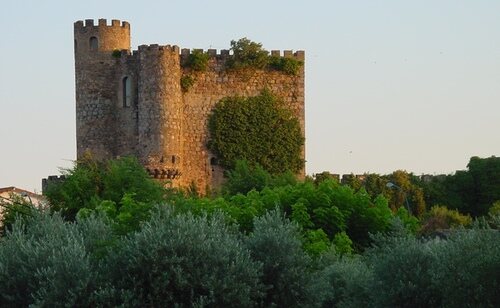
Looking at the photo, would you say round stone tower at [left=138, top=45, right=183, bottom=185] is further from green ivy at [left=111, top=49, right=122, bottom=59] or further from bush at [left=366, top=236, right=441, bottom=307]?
bush at [left=366, top=236, right=441, bottom=307]

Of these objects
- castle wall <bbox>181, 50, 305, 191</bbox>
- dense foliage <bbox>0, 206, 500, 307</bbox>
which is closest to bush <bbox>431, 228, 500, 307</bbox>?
dense foliage <bbox>0, 206, 500, 307</bbox>

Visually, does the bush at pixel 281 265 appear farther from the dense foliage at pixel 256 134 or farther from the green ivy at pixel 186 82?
the green ivy at pixel 186 82

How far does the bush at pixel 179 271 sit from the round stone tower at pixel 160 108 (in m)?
27.2

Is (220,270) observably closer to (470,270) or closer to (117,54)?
(470,270)

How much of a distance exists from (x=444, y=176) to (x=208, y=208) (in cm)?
3958

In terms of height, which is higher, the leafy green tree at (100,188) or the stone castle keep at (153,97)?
the stone castle keep at (153,97)

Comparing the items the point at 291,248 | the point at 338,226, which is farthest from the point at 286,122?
the point at 291,248

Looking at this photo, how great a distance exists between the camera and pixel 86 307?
107ft

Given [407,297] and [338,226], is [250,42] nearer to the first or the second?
[338,226]

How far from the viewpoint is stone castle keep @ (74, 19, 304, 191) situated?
6103 cm

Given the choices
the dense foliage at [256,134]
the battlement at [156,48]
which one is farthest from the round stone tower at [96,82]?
the dense foliage at [256,134]

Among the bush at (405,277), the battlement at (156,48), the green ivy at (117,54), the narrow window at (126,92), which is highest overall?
the battlement at (156,48)

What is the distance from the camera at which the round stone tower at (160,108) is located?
6084 centimetres

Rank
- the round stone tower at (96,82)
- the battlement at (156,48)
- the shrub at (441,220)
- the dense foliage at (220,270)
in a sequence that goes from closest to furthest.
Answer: the dense foliage at (220,270)
the shrub at (441,220)
the battlement at (156,48)
the round stone tower at (96,82)
